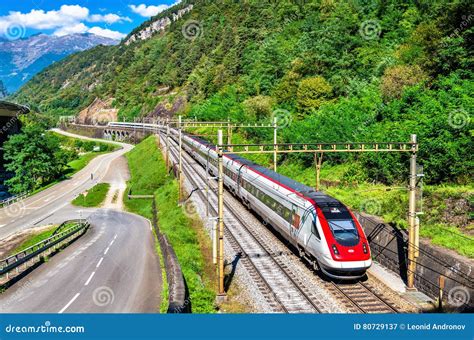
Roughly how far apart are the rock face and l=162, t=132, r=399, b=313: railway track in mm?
161162

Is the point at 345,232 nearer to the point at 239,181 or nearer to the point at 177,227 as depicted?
the point at 177,227

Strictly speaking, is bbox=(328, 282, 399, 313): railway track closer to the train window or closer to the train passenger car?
the train passenger car

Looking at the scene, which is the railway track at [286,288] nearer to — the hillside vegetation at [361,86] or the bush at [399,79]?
the hillside vegetation at [361,86]

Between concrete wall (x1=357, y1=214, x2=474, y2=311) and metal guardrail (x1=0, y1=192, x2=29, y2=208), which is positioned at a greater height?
concrete wall (x1=357, y1=214, x2=474, y2=311)

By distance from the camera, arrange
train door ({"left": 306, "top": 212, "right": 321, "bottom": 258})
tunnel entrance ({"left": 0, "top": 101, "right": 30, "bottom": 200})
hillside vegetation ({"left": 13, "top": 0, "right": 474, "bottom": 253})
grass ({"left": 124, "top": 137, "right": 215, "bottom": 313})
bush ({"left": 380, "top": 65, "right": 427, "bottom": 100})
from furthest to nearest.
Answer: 1. tunnel entrance ({"left": 0, "top": 101, "right": 30, "bottom": 200})
2. bush ({"left": 380, "top": 65, "right": 427, "bottom": 100})
3. hillside vegetation ({"left": 13, "top": 0, "right": 474, "bottom": 253})
4. grass ({"left": 124, "top": 137, "right": 215, "bottom": 313})
5. train door ({"left": 306, "top": 212, "right": 321, "bottom": 258})

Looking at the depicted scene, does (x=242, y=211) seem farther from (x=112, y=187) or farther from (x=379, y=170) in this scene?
(x=112, y=187)

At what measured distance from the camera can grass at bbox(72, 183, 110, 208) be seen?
61.1 meters

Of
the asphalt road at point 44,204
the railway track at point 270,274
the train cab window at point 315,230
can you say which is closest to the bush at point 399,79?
the railway track at point 270,274

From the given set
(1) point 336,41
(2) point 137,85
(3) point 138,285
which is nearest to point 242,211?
(3) point 138,285

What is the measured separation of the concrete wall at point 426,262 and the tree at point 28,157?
2556 inches

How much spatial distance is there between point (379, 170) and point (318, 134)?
10.7 m

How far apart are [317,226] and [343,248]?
1.68m

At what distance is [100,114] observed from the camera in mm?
185625

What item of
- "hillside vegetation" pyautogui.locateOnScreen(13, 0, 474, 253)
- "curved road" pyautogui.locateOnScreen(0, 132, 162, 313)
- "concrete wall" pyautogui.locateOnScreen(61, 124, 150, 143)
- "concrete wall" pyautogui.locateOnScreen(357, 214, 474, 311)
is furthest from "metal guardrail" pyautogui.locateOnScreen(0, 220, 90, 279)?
"concrete wall" pyautogui.locateOnScreen(61, 124, 150, 143)
